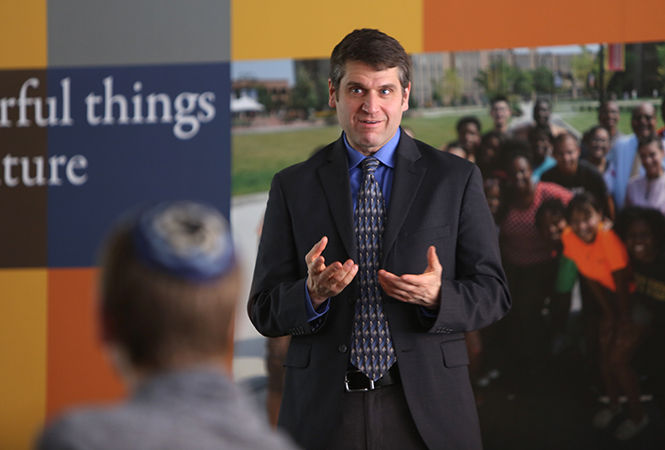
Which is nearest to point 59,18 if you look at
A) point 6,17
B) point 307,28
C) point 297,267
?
point 6,17

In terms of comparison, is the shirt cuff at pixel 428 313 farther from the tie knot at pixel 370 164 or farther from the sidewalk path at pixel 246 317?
the sidewalk path at pixel 246 317

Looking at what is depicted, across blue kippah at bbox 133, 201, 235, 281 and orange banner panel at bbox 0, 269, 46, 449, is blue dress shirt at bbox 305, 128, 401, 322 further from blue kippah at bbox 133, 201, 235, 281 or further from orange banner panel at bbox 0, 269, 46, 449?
orange banner panel at bbox 0, 269, 46, 449

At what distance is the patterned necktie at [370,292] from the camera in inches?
70.9

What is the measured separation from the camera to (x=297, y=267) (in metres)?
1.98

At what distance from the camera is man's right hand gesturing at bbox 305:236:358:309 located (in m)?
1.69

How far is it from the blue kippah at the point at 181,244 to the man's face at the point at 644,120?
3.10 metres

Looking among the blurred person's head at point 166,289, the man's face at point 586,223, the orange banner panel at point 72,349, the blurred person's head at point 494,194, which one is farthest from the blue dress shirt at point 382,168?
the orange banner panel at point 72,349

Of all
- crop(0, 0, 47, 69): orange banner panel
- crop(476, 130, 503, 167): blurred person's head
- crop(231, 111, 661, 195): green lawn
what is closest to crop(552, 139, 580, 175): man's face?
crop(476, 130, 503, 167): blurred person's head

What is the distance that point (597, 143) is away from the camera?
354 cm

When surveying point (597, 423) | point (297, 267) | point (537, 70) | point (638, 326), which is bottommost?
point (597, 423)

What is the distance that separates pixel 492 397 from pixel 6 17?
3182mm

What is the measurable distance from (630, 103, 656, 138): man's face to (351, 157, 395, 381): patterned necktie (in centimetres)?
202

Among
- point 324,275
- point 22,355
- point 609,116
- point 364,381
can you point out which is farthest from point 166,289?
point 22,355

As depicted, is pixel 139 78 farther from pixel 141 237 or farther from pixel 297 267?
pixel 141 237
